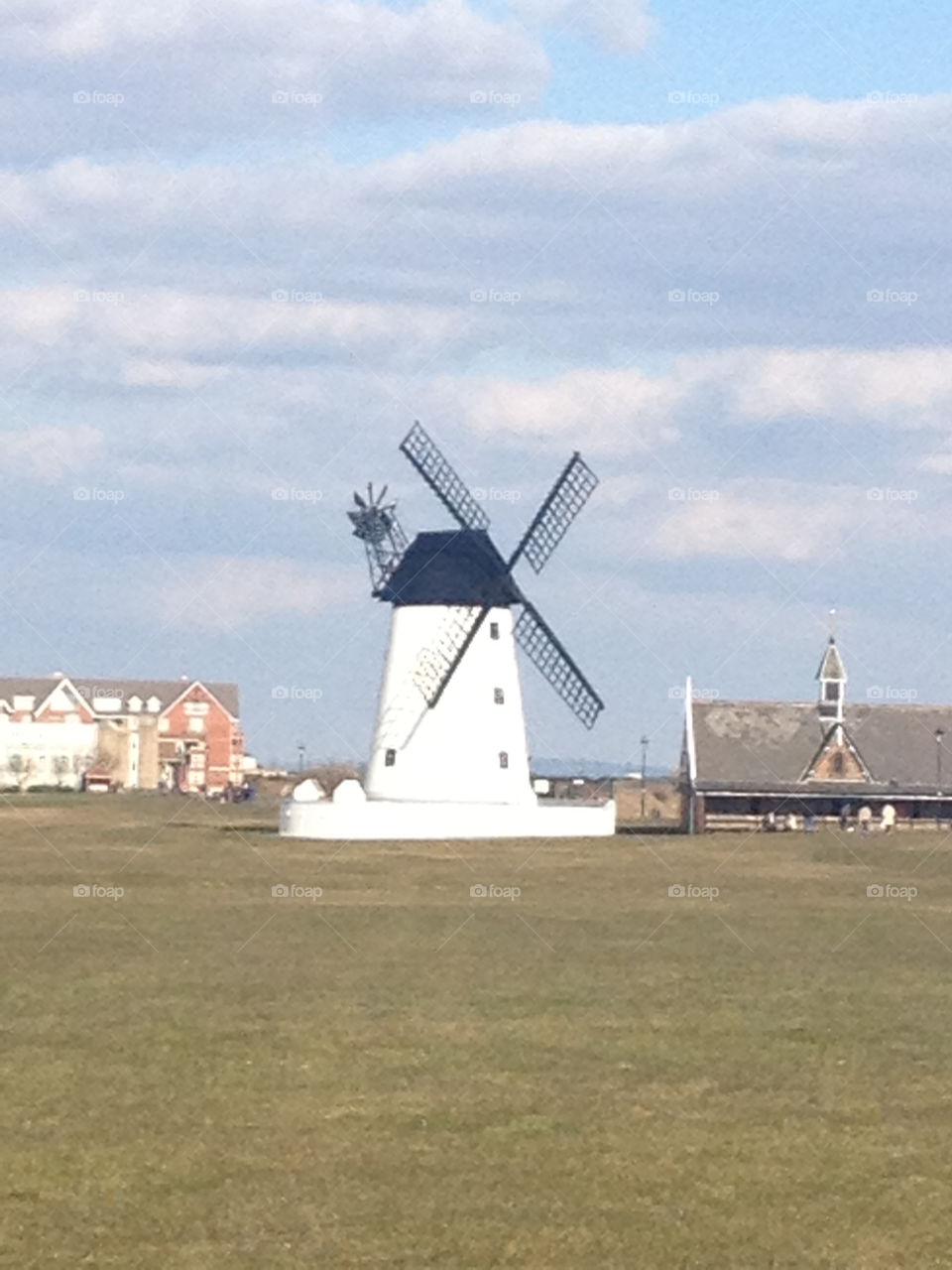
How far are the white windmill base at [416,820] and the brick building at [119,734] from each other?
3480 inches

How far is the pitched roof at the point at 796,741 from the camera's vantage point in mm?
111438

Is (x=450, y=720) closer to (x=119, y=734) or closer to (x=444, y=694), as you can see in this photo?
(x=444, y=694)

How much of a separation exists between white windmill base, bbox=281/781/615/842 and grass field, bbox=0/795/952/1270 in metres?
28.4

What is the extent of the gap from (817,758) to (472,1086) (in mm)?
91371

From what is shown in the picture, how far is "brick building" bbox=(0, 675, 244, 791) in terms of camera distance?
170125mm

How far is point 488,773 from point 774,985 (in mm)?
44854

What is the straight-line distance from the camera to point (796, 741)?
4510 inches

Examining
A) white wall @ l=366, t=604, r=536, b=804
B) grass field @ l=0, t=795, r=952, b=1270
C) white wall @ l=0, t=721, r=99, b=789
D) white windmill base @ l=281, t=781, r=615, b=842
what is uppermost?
white wall @ l=0, t=721, r=99, b=789

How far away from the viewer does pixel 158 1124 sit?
21453mm

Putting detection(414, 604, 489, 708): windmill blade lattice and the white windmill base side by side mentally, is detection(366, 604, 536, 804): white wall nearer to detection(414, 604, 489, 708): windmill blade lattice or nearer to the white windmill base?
detection(414, 604, 489, 708): windmill blade lattice

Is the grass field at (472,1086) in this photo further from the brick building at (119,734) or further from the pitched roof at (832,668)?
the brick building at (119,734)

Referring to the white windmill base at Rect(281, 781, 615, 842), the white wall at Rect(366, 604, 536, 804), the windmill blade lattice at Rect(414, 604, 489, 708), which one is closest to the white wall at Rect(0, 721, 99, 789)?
the white windmill base at Rect(281, 781, 615, 842)

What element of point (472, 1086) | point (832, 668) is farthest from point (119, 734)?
point (472, 1086)

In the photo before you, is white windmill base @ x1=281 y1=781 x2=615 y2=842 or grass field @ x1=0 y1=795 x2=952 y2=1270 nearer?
grass field @ x1=0 y1=795 x2=952 y2=1270
